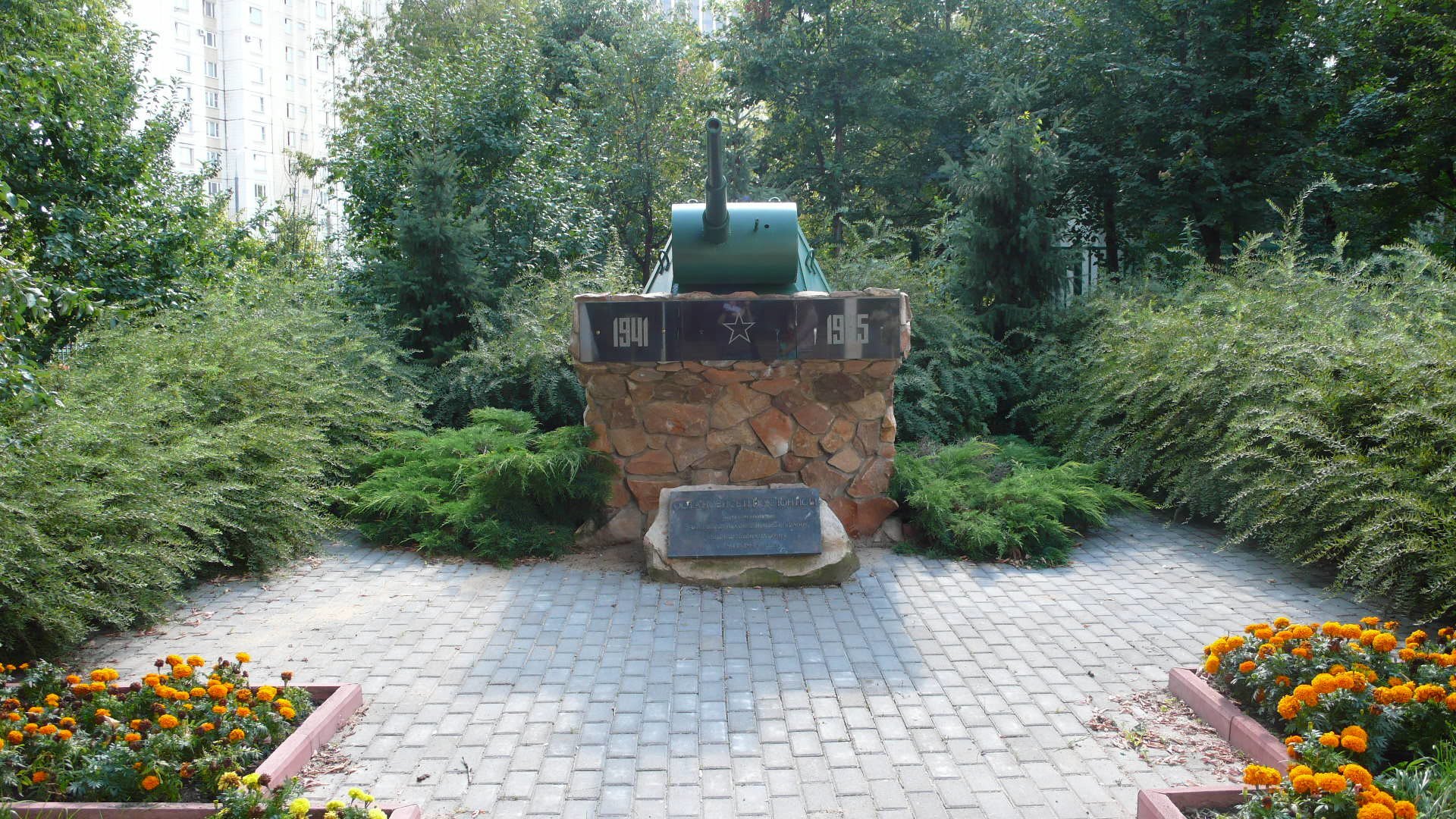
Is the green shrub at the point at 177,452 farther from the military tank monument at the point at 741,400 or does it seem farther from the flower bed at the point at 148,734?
the military tank monument at the point at 741,400

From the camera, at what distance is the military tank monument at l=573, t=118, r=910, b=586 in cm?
582

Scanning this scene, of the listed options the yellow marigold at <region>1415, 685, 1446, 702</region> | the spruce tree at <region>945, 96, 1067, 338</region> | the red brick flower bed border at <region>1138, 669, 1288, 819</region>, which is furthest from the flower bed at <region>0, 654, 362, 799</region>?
the spruce tree at <region>945, 96, 1067, 338</region>

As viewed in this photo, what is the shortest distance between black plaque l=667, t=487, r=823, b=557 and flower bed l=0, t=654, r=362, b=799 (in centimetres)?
239

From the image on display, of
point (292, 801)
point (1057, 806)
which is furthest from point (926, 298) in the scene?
point (292, 801)

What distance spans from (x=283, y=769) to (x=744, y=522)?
3081 millimetres

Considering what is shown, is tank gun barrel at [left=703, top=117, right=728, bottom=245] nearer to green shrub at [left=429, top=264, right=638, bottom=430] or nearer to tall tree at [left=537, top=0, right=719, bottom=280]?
green shrub at [left=429, top=264, right=638, bottom=430]

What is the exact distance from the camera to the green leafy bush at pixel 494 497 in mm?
6203

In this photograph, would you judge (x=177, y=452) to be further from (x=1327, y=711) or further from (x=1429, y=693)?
(x=1429, y=693)

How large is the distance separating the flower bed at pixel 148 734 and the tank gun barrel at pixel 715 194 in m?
3.54

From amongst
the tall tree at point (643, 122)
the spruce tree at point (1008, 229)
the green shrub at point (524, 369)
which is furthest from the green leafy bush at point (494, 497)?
the tall tree at point (643, 122)

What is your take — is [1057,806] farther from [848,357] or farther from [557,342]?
[557,342]

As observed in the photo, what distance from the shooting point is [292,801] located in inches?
104

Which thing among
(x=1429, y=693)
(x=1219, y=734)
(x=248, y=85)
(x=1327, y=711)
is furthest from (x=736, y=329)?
(x=248, y=85)

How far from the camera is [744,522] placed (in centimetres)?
582
